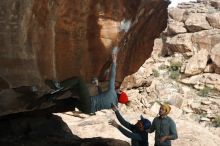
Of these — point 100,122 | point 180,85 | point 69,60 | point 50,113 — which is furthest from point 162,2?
point 180,85

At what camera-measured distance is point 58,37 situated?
707 cm

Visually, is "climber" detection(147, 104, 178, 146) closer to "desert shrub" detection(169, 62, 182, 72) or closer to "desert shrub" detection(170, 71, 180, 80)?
"desert shrub" detection(170, 71, 180, 80)

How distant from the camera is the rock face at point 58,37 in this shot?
6.34 meters

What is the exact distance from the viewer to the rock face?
6.34 m

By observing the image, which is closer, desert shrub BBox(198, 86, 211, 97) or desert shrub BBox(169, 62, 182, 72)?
desert shrub BBox(198, 86, 211, 97)

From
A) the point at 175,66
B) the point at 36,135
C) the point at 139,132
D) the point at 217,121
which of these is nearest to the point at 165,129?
the point at 139,132

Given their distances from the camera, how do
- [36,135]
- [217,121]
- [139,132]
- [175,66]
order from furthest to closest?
[175,66], [217,121], [36,135], [139,132]

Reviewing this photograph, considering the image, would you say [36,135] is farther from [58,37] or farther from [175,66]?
[175,66]

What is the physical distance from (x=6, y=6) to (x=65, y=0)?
3.54ft

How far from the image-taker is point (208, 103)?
26656 mm

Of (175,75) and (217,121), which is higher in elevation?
(175,75)

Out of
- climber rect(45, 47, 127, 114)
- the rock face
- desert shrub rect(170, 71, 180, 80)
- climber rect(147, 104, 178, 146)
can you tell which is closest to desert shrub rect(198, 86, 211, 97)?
desert shrub rect(170, 71, 180, 80)

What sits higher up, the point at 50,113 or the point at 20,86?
the point at 20,86

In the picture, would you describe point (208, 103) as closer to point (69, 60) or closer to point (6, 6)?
point (69, 60)
